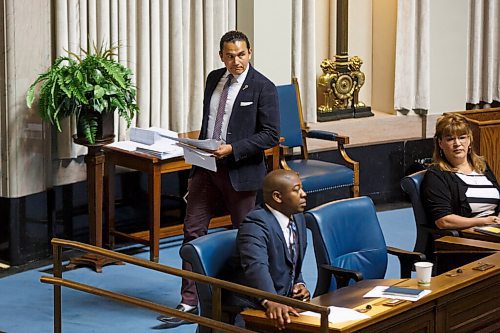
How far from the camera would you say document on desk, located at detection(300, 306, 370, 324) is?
4641mm

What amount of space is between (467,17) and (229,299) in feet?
19.4

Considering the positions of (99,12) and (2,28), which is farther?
(99,12)

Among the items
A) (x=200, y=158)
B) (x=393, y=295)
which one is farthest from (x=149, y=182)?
(x=393, y=295)

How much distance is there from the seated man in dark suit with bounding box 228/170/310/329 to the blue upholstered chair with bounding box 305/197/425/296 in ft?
0.70

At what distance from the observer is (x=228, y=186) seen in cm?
662

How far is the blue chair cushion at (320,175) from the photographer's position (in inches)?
333

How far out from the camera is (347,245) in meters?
5.95

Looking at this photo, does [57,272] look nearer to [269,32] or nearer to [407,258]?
[407,258]

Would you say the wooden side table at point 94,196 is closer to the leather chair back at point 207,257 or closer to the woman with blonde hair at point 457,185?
the woman with blonde hair at point 457,185

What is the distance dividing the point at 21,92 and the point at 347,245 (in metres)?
2.89

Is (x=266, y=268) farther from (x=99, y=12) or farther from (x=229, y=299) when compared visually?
(x=99, y=12)

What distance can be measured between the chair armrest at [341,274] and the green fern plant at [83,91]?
253cm

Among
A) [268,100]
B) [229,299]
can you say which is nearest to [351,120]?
[268,100]

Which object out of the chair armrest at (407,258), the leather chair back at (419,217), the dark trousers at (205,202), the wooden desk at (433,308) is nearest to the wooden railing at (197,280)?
the wooden desk at (433,308)
